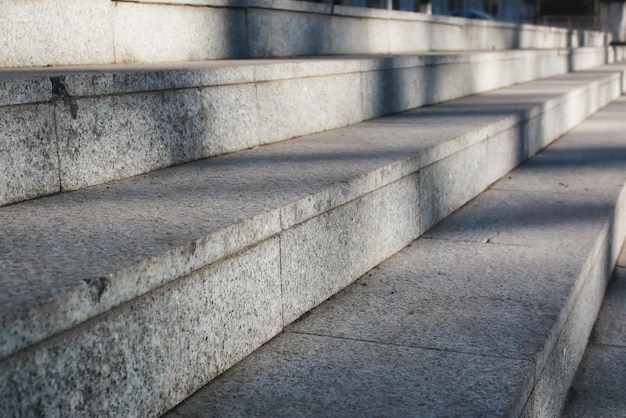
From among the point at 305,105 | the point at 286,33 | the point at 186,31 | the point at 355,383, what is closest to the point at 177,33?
the point at 186,31

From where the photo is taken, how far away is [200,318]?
1.83 meters

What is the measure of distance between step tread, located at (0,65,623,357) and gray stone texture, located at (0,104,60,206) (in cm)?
4

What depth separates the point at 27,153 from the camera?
222cm

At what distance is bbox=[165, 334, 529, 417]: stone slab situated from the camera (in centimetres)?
171

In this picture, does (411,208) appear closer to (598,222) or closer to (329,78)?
(598,222)

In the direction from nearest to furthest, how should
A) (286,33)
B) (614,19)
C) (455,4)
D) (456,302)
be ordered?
(456,302) < (286,33) < (614,19) < (455,4)

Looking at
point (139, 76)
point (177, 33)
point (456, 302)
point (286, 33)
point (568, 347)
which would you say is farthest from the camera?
point (286, 33)

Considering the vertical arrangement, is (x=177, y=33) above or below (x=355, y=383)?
above

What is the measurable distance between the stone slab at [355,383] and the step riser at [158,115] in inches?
32.0

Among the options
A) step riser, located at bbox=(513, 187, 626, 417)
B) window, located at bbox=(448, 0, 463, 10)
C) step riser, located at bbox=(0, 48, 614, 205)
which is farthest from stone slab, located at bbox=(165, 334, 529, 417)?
window, located at bbox=(448, 0, 463, 10)

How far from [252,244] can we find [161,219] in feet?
0.76

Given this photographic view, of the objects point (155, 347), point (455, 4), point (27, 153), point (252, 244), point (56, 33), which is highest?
point (455, 4)

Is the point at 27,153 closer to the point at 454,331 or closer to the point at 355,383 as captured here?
the point at 355,383

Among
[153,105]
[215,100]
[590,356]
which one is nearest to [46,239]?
[153,105]
